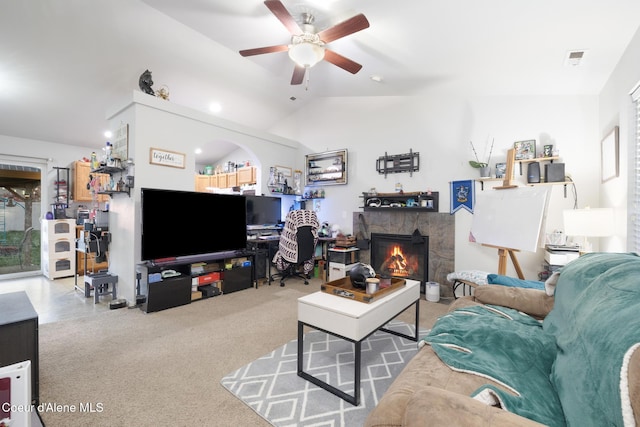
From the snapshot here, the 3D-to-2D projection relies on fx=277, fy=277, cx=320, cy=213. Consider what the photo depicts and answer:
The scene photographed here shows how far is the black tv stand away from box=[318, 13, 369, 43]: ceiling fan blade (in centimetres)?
299

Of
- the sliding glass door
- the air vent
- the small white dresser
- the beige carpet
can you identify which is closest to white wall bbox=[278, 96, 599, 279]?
the air vent

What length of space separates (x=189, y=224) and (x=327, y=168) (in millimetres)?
2671

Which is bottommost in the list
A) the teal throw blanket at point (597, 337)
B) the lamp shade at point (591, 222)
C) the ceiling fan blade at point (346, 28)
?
the teal throw blanket at point (597, 337)

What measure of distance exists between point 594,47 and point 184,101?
16.6 feet

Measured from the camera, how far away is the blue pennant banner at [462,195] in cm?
379

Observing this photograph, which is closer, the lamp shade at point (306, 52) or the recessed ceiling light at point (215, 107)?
the lamp shade at point (306, 52)

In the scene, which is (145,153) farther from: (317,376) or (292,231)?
(317,376)

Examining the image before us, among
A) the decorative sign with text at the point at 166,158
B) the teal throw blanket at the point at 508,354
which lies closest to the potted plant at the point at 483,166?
the teal throw blanket at the point at 508,354

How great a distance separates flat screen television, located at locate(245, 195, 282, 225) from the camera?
185 inches

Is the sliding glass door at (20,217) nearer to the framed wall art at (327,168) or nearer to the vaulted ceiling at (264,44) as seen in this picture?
the vaulted ceiling at (264,44)

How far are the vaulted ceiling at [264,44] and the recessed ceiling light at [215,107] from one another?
188 millimetres

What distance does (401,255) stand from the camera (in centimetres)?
445

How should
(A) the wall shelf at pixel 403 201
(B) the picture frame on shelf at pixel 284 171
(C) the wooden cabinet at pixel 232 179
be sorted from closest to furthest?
(A) the wall shelf at pixel 403 201 < (B) the picture frame on shelf at pixel 284 171 < (C) the wooden cabinet at pixel 232 179

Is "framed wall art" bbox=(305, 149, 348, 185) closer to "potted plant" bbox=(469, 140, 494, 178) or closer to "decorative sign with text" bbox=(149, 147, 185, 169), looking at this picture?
"potted plant" bbox=(469, 140, 494, 178)
